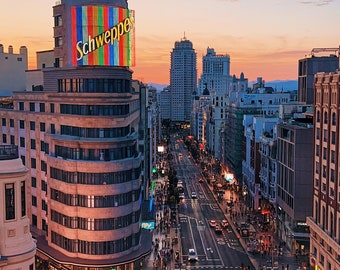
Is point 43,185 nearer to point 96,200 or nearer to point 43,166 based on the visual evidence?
point 43,166

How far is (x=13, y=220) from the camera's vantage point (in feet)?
103

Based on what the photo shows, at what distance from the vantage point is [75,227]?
2351 inches

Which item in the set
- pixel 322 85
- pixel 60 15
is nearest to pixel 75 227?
pixel 60 15

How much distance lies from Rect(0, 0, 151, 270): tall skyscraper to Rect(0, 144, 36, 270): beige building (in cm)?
2675

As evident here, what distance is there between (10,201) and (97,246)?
95.9 feet

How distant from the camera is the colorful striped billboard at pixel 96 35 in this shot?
2404 inches

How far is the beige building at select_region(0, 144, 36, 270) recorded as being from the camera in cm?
3089

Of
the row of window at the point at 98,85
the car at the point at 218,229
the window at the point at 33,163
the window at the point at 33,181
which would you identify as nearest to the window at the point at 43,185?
the window at the point at 33,181

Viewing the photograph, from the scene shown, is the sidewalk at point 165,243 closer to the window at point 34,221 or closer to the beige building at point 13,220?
the window at point 34,221

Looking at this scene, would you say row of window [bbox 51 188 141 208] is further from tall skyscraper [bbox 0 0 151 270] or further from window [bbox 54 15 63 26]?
window [bbox 54 15 63 26]

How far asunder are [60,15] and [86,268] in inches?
1248

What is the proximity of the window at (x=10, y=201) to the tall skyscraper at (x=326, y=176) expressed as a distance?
124 feet

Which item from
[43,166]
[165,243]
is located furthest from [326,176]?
[43,166]

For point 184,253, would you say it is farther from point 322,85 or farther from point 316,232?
point 322,85
